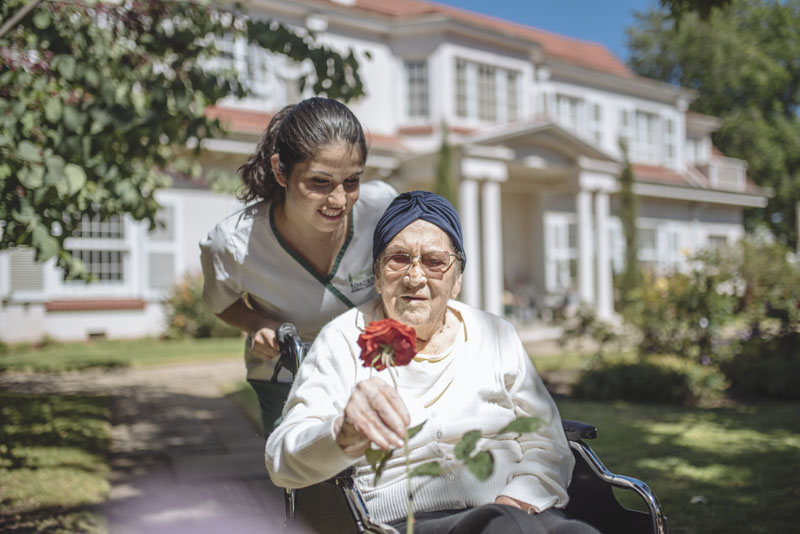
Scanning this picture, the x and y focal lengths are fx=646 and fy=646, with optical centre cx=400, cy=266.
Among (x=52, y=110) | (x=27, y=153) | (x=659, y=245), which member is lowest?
(x=27, y=153)

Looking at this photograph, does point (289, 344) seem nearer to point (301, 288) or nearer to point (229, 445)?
point (301, 288)

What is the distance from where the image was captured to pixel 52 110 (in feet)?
10.9

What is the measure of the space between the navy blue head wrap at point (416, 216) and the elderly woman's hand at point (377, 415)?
27.3 inches

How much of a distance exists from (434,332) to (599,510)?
27.6 inches

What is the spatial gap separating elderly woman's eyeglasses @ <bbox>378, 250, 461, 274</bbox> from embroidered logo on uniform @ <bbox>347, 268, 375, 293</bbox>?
55 cm

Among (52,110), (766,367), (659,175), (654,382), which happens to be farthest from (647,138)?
(52,110)

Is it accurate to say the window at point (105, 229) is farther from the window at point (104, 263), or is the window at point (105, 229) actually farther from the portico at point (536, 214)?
the portico at point (536, 214)

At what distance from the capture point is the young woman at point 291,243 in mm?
2180

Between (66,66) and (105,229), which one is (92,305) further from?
(66,66)

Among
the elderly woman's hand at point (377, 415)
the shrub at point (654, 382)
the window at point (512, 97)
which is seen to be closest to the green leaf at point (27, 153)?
the elderly woman's hand at point (377, 415)

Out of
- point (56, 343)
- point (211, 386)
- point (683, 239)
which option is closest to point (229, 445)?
point (211, 386)

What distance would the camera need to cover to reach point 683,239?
21641mm

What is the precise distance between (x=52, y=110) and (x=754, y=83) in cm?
3454

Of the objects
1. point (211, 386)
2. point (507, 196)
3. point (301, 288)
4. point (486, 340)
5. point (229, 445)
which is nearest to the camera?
point (486, 340)
